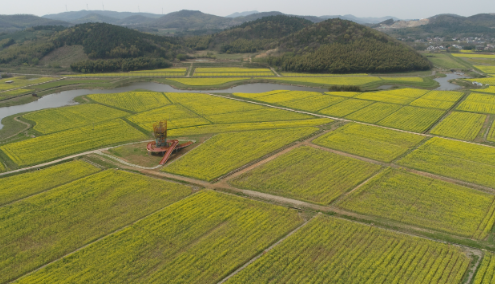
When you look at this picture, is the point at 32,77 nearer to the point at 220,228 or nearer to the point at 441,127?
the point at 220,228

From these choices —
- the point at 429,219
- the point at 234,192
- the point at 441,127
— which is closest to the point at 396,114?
the point at 441,127

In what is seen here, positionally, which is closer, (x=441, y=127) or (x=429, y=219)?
(x=429, y=219)

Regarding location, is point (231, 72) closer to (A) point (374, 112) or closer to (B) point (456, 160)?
(A) point (374, 112)

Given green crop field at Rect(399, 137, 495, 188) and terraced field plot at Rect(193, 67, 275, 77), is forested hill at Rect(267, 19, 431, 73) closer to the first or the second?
terraced field plot at Rect(193, 67, 275, 77)

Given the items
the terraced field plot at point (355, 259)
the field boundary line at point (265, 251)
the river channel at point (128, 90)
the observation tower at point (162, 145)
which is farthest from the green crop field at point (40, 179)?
the river channel at point (128, 90)

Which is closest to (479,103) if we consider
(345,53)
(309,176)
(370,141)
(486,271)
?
(370,141)

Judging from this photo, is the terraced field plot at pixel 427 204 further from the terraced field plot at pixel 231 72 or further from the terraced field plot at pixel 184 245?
the terraced field plot at pixel 231 72

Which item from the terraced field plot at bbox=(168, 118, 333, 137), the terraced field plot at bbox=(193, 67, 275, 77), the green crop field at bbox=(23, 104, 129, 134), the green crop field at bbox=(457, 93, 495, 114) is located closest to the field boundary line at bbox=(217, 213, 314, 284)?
the terraced field plot at bbox=(168, 118, 333, 137)
